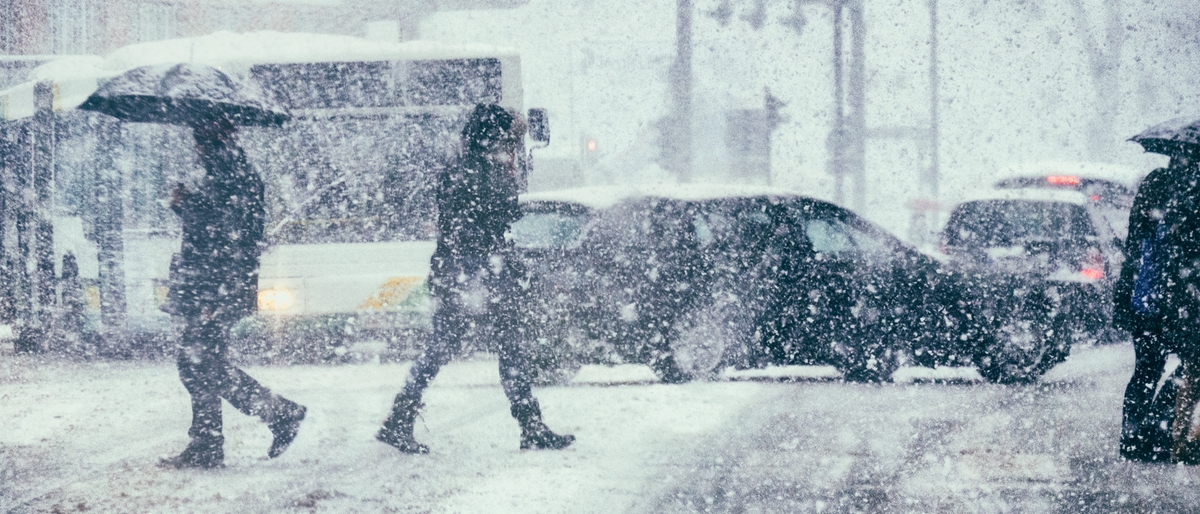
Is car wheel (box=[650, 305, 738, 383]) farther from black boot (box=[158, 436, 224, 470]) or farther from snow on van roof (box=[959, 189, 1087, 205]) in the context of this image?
snow on van roof (box=[959, 189, 1087, 205])

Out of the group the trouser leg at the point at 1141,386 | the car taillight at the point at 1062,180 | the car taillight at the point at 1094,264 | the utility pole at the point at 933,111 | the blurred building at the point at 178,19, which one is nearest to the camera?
the trouser leg at the point at 1141,386

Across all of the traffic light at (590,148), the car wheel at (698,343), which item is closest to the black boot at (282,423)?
the car wheel at (698,343)

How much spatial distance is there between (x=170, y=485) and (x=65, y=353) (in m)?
6.44

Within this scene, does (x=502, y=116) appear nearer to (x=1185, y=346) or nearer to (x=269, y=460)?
(x=269, y=460)

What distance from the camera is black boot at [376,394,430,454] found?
17.9ft

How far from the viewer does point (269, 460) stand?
17.7ft

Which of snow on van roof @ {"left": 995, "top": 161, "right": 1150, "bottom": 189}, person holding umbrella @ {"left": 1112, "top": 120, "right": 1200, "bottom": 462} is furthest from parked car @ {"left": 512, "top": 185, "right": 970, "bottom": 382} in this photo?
snow on van roof @ {"left": 995, "top": 161, "right": 1150, "bottom": 189}

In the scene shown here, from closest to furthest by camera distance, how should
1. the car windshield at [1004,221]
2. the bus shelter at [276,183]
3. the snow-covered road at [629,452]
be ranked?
the snow-covered road at [629,452], the bus shelter at [276,183], the car windshield at [1004,221]

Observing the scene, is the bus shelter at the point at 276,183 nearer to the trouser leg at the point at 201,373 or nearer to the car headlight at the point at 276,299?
the car headlight at the point at 276,299

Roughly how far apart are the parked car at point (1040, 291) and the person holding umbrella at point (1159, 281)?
258 cm

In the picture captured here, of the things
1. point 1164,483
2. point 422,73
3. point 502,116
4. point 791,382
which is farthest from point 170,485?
point 422,73

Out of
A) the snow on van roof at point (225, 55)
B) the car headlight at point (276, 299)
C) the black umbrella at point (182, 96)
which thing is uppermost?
the snow on van roof at point (225, 55)

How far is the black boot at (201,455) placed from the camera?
5242 mm

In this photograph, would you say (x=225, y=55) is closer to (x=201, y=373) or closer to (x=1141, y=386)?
(x=201, y=373)
